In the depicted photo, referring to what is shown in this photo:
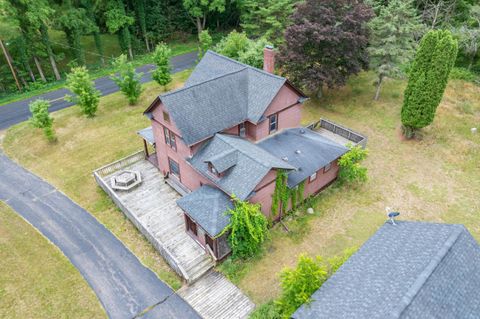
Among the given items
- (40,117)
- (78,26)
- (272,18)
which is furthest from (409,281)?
(78,26)

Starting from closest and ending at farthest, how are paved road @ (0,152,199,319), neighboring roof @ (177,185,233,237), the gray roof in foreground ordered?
the gray roof in foreground, paved road @ (0,152,199,319), neighboring roof @ (177,185,233,237)

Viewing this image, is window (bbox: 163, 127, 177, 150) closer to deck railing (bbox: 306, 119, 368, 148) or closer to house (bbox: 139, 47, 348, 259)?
house (bbox: 139, 47, 348, 259)

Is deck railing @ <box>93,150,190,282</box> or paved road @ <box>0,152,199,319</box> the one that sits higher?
deck railing @ <box>93,150,190,282</box>

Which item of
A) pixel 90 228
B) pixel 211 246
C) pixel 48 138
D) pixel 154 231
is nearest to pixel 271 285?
pixel 211 246

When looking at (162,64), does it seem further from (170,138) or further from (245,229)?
(245,229)

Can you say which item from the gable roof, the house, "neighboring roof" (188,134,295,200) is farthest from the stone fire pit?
"neighboring roof" (188,134,295,200)

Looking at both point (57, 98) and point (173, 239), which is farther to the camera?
point (57, 98)

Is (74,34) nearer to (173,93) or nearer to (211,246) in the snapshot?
(173,93)
